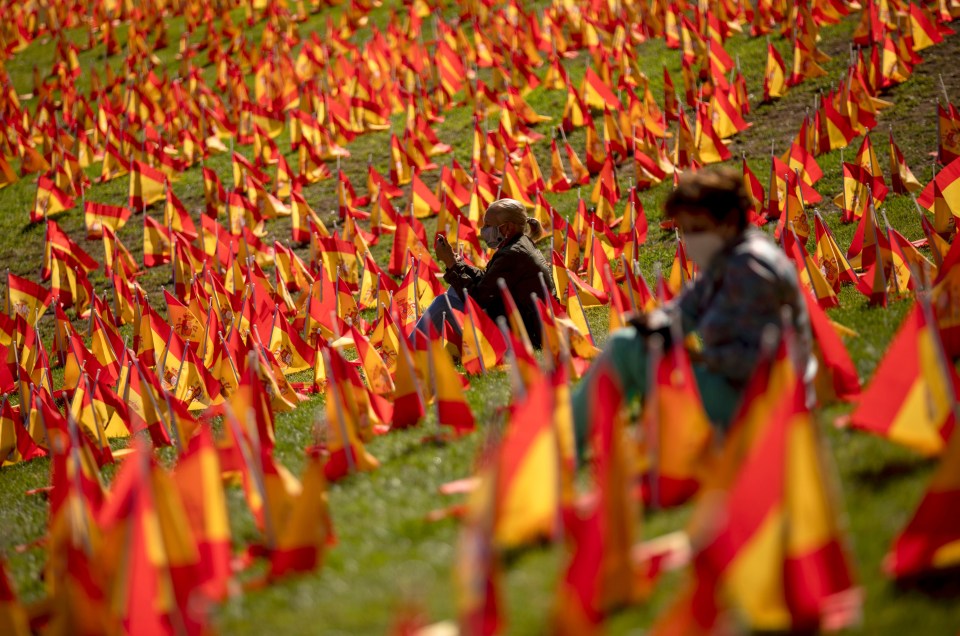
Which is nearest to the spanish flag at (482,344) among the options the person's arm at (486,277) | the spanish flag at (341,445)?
the person's arm at (486,277)

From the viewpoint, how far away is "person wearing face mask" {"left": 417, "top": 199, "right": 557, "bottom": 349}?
8023 mm

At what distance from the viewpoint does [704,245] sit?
485 centimetres

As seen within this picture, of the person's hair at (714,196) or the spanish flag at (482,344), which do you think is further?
the spanish flag at (482,344)

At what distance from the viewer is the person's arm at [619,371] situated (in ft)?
16.6

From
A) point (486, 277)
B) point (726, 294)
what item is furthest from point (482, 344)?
point (726, 294)

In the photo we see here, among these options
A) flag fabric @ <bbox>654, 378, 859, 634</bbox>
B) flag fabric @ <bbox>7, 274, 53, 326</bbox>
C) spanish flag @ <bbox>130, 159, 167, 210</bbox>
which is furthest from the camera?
spanish flag @ <bbox>130, 159, 167, 210</bbox>

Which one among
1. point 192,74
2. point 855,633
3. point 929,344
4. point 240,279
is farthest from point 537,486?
point 192,74

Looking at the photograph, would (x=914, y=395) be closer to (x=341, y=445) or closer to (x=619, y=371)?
(x=619, y=371)

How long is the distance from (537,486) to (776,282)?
1449mm

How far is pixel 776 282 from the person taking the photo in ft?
15.4

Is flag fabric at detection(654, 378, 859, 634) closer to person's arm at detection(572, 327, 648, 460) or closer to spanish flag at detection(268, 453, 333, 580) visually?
person's arm at detection(572, 327, 648, 460)

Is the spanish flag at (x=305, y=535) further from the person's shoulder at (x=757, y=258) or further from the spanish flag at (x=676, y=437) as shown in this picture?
the person's shoulder at (x=757, y=258)

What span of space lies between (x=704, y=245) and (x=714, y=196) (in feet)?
0.74

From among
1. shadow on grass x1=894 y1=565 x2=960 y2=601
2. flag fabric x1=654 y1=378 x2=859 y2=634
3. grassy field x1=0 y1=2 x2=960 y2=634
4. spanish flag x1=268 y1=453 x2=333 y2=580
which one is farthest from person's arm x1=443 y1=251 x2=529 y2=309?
shadow on grass x1=894 y1=565 x2=960 y2=601
